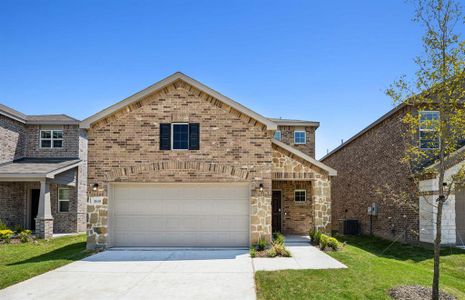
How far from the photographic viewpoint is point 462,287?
9.88 meters

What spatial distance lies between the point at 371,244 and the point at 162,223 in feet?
31.6

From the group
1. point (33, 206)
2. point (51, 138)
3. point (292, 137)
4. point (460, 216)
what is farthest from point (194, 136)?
point (33, 206)

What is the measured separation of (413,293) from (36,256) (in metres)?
12.4

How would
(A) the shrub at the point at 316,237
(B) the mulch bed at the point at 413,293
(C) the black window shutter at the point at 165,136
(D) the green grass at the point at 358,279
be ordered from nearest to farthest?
(B) the mulch bed at the point at 413,293 < (D) the green grass at the point at 358,279 < (C) the black window shutter at the point at 165,136 < (A) the shrub at the point at 316,237

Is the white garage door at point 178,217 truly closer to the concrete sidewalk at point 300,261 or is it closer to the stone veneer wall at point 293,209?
the concrete sidewalk at point 300,261

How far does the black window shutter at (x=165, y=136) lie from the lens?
14.6 m

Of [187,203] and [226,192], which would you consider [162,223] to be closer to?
[187,203]

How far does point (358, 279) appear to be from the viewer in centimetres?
973

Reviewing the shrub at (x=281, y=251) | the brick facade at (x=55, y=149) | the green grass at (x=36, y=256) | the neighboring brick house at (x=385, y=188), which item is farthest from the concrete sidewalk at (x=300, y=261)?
the brick facade at (x=55, y=149)

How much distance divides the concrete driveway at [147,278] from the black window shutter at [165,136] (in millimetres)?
4022

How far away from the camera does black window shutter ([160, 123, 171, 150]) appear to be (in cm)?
1457

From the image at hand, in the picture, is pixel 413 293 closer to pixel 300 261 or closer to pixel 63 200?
pixel 300 261

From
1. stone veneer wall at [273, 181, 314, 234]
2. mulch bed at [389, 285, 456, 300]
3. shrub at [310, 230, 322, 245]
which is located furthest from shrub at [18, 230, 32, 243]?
mulch bed at [389, 285, 456, 300]

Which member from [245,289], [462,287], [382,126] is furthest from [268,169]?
[382,126]
